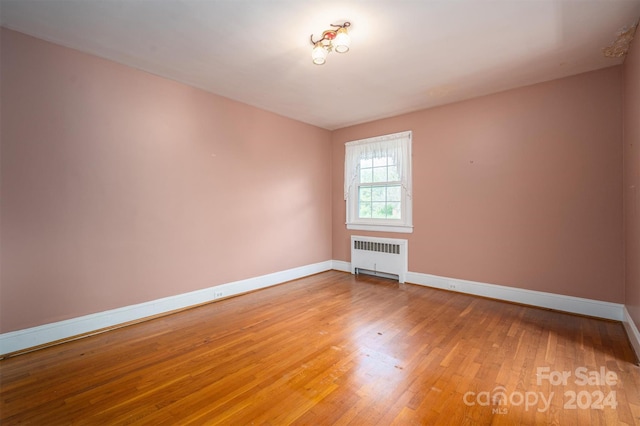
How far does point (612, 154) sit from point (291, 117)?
13.8 feet

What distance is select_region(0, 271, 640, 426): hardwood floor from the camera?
1729 millimetres

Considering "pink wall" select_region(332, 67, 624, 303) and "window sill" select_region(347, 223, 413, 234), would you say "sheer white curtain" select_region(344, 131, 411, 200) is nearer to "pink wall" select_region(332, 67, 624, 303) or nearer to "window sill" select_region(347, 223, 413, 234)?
"pink wall" select_region(332, 67, 624, 303)

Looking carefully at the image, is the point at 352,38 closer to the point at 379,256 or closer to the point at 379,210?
the point at 379,210

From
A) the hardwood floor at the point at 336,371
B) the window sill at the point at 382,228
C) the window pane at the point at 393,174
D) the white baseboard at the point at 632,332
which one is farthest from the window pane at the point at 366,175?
the white baseboard at the point at 632,332

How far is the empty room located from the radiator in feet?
0.44

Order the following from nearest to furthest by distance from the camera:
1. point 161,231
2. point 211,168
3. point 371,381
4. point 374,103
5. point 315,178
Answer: point 371,381, point 161,231, point 211,168, point 374,103, point 315,178

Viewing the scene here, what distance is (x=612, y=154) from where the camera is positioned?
122 inches

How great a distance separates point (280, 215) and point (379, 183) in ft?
6.02

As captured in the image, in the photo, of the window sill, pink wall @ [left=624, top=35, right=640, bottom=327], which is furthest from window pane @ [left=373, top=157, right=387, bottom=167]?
pink wall @ [left=624, top=35, right=640, bottom=327]

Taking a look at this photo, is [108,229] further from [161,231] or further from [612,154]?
[612,154]

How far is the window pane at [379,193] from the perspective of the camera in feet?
16.4

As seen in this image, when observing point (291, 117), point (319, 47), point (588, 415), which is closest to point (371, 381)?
point (588, 415)

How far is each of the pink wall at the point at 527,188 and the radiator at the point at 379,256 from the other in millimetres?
196

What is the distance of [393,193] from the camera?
16.0ft
